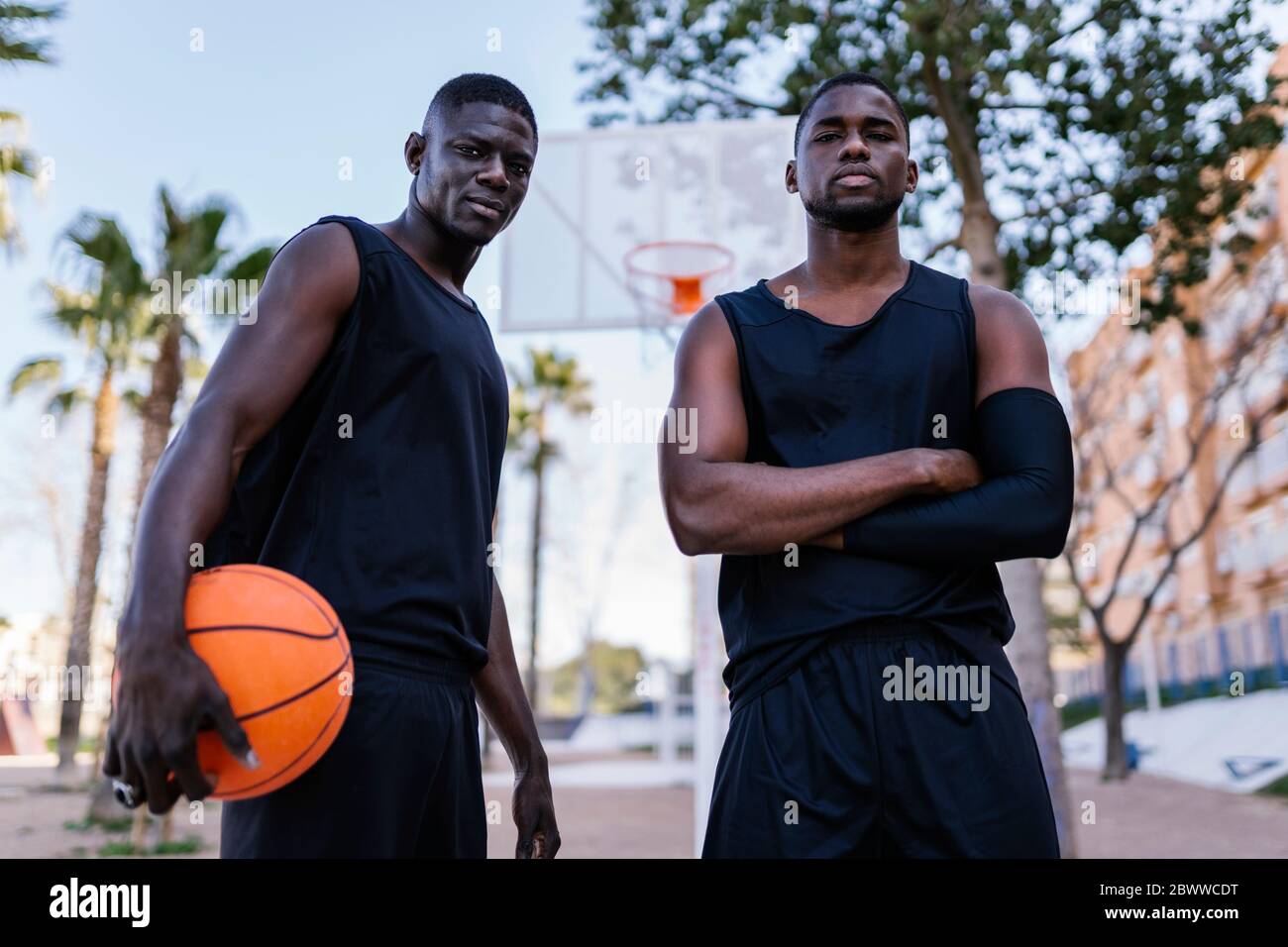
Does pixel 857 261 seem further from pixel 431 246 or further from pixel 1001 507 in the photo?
pixel 431 246

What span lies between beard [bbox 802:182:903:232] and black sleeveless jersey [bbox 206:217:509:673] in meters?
0.86

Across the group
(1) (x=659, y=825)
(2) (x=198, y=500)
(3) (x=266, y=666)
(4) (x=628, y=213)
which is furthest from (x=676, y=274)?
(1) (x=659, y=825)

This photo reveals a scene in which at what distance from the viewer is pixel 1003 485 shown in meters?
2.26

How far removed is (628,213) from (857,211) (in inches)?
279

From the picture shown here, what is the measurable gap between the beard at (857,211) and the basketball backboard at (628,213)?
6.33 metres

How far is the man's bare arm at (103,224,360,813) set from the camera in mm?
1743

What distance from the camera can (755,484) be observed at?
7.43 ft

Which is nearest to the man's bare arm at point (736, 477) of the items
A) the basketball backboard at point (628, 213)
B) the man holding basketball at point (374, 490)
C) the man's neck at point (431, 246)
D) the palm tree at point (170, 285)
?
the man holding basketball at point (374, 490)

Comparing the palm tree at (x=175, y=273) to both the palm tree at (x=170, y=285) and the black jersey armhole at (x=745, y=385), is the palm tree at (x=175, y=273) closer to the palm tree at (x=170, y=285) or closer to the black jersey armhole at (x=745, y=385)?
the palm tree at (x=170, y=285)

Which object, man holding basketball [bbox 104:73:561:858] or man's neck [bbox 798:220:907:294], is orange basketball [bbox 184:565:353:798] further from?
man's neck [bbox 798:220:907:294]

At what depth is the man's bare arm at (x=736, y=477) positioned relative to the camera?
86.7 inches

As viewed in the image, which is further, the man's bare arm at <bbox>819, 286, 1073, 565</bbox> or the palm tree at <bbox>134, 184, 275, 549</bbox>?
the palm tree at <bbox>134, 184, 275, 549</bbox>

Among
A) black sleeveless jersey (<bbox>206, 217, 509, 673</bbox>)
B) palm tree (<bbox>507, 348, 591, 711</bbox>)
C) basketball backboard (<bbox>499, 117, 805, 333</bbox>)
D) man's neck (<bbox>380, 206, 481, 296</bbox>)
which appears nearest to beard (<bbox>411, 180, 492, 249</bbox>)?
man's neck (<bbox>380, 206, 481, 296</bbox>)

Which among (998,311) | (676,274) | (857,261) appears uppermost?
(676,274)
